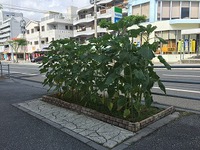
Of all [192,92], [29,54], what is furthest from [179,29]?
[29,54]

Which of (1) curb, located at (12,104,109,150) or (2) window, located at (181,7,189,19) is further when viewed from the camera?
(2) window, located at (181,7,189,19)

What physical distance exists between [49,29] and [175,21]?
31586 millimetres

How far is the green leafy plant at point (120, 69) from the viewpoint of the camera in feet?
11.5

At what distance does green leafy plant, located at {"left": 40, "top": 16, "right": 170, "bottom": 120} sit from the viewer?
351 centimetres

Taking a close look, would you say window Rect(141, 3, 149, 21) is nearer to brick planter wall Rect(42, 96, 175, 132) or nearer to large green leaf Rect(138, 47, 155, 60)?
brick planter wall Rect(42, 96, 175, 132)

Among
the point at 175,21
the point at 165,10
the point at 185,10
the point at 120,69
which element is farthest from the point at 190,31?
the point at 120,69

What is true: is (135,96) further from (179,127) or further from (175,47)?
(175,47)

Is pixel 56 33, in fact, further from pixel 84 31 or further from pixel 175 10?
pixel 175 10

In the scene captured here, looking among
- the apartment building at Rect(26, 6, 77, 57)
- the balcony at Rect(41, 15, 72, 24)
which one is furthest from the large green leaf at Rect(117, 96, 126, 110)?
the balcony at Rect(41, 15, 72, 24)

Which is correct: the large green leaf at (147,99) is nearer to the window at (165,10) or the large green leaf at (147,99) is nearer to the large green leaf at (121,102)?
the large green leaf at (121,102)

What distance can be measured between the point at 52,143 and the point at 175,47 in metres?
23.9

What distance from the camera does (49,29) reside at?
4516cm

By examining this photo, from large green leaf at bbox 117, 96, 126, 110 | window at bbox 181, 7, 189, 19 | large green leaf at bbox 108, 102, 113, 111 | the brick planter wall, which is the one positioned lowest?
the brick planter wall

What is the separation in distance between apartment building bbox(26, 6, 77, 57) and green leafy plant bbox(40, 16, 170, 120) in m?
37.9
